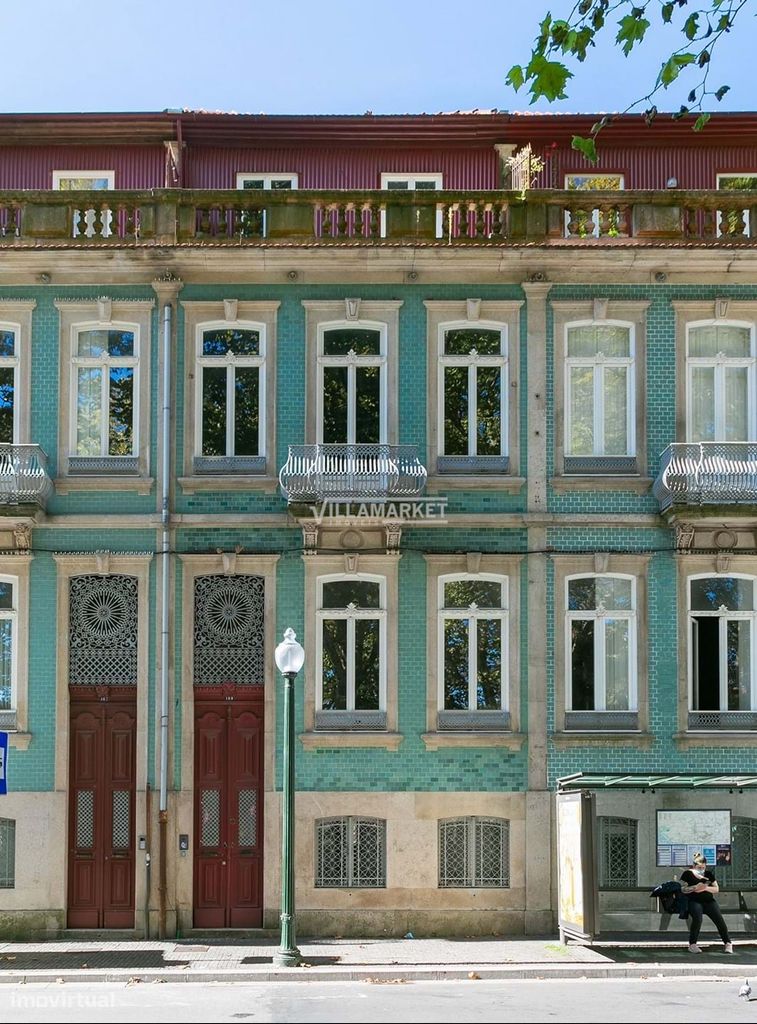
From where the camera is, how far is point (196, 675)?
21297 mm

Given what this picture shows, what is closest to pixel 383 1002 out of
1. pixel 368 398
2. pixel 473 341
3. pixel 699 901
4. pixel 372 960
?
pixel 372 960

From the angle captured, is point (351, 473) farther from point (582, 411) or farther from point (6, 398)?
point (6, 398)

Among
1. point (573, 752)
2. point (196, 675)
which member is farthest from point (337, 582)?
point (573, 752)

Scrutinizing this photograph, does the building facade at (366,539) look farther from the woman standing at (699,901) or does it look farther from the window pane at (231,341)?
the woman standing at (699,901)

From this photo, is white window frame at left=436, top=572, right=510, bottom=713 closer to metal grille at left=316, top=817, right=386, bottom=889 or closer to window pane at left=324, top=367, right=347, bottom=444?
metal grille at left=316, top=817, right=386, bottom=889

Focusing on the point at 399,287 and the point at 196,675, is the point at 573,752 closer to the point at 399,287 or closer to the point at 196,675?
the point at 196,675

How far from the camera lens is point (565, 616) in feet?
70.2

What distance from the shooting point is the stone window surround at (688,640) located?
21.1 m

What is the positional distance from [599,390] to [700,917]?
7.72 meters

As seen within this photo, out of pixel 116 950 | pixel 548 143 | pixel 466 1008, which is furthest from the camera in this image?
pixel 548 143

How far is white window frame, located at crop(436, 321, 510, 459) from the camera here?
71.3ft

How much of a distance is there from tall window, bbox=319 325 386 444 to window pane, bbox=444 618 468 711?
9.92 ft

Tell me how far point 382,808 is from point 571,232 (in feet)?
29.2

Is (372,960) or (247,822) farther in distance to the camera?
(247,822)
